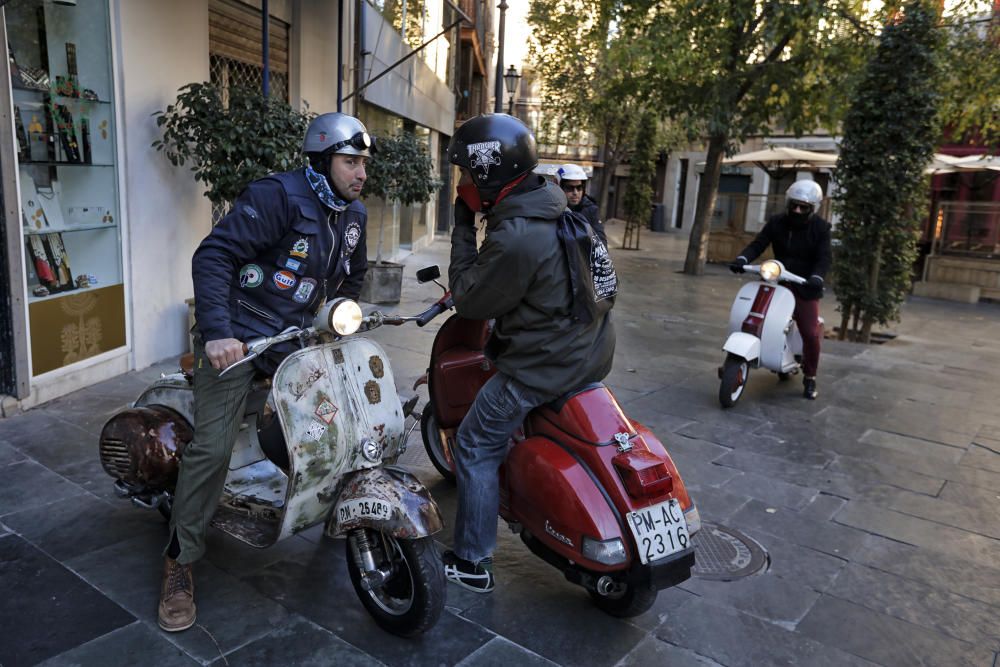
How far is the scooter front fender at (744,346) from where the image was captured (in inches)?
241

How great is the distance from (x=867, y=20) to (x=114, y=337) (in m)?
12.2

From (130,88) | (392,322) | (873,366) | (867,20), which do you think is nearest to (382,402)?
(392,322)

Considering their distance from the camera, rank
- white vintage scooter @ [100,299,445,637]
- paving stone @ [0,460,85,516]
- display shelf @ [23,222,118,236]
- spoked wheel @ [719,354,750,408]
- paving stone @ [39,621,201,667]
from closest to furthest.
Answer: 1. paving stone @ [39,621,201,667]
2. white vintage scooter @ [100,299,445,637]
3. paving stone @ [0,460,85,516]
4. display shelf @ [23,222,118,236]
5. spoked wheel @ [719,354,750,408]

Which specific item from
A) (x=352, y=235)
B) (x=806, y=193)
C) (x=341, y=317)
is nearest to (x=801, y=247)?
(x=806, y=193)

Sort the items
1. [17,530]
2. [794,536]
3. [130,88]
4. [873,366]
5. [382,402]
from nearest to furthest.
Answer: [382,402] → [17,530] → [794,536] → [130,88] → [873,366]

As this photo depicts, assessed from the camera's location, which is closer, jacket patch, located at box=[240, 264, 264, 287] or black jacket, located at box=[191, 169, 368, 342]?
black jacket, located at box=[191, 169, 368, 342]

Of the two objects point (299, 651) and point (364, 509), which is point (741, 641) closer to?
point (364, 509)

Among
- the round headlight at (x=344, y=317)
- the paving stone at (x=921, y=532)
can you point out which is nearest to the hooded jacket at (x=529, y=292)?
the round headlight at (x=344, y=317)

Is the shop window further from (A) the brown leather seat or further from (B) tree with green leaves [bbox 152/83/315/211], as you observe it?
(A) the brown leather seat

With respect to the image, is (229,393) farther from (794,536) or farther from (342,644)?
(794,536)

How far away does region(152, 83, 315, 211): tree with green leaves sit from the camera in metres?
5.82

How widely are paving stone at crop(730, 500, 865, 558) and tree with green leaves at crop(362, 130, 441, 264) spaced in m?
6.27

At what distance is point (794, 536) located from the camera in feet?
12.9

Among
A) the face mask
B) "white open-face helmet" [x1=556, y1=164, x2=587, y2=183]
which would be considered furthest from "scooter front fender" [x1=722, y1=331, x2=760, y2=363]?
the face mask
